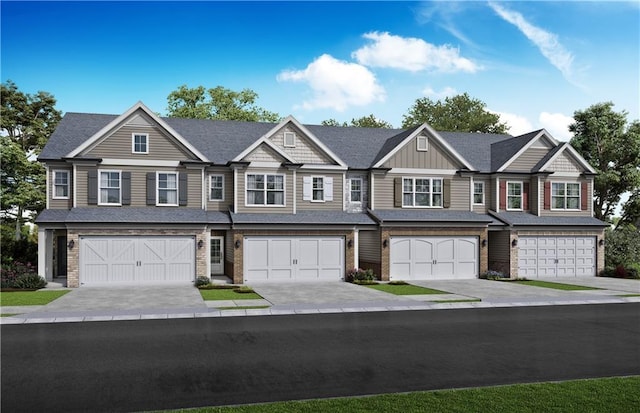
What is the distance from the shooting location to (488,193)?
35.0 metres

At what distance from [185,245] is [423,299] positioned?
485 inches

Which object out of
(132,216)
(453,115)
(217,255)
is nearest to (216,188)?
(132,216)

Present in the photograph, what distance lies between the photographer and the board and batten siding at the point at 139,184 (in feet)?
91.0

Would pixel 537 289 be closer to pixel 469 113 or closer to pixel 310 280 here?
pixel 310 280

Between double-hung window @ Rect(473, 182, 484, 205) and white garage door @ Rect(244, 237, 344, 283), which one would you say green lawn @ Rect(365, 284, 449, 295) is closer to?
white garage door @ Rect(244, 237, 344, 283)

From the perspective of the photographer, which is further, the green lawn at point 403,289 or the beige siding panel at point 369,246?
the beige siding panel at point 369,246

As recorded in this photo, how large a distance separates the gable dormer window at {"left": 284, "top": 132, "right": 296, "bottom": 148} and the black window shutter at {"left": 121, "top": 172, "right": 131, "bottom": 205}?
8.54m

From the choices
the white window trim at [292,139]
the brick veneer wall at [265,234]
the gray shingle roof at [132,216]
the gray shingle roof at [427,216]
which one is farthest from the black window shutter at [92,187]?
the gray shingle roof at [427,216]

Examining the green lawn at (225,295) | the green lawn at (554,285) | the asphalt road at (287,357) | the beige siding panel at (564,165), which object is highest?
the beige siding panel at (564,165)

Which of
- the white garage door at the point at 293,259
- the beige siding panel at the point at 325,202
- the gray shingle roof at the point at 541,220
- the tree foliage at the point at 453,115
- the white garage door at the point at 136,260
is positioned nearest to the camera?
the white garage door at the point at 136,260

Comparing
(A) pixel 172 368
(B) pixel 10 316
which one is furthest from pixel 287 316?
(B) pixel 10 316

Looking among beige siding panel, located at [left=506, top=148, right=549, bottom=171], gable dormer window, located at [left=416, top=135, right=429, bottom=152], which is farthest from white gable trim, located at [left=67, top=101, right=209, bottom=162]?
beige siding panel, located at [left=506, top=148, right=549, bottom=171]

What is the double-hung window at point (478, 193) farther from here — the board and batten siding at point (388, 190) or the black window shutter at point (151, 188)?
the black window shutter at point (151, 188)

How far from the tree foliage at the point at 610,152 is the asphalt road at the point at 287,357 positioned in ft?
91.6
